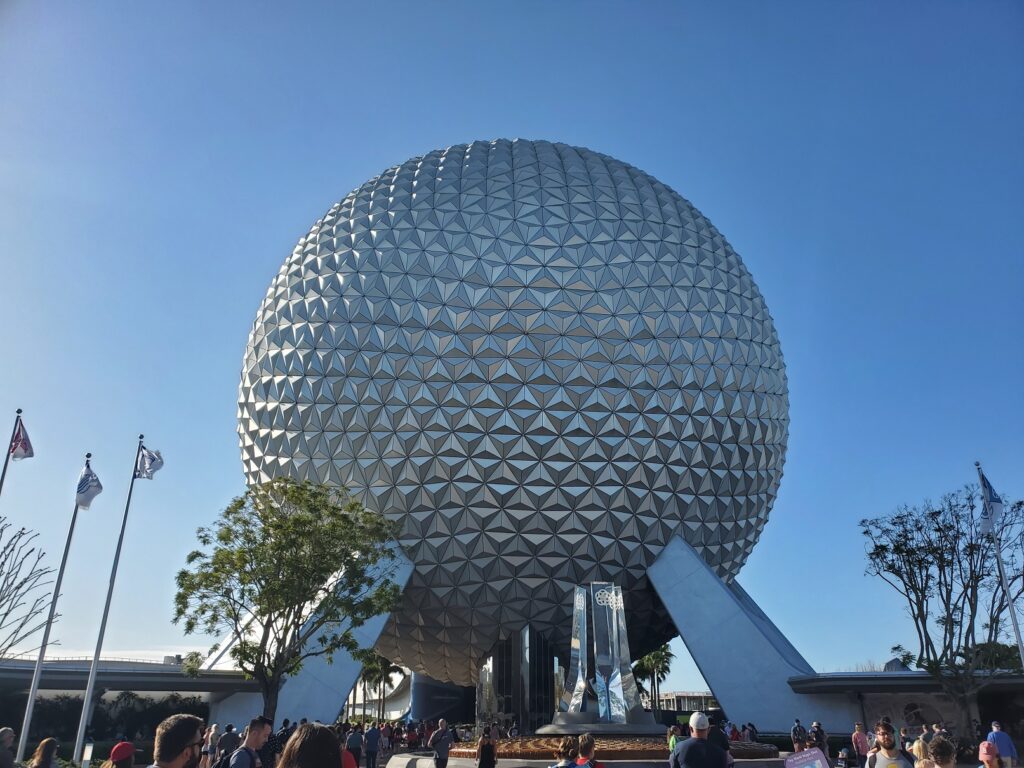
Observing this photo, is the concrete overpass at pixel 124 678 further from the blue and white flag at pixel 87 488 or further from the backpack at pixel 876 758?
the backpack at pixel 876 758

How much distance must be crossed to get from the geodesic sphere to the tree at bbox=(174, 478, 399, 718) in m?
3.34

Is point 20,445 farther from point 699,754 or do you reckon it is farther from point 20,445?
point 699,754

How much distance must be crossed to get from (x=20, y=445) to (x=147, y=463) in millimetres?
3679

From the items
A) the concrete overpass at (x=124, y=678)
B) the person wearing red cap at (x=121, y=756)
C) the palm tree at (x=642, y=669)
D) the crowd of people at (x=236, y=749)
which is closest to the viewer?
the crowd of people at (x=236, y=749)

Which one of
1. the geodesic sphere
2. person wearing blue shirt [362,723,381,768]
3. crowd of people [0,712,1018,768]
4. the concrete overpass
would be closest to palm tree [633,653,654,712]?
the geodesic sphere

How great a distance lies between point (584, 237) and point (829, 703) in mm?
15629

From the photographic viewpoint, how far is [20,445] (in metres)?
17.5

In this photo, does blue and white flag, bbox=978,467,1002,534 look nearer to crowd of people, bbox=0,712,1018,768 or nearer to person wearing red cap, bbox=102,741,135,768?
crowd of people, bbox=0,712,1018,768

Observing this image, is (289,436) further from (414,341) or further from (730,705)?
(730,705)

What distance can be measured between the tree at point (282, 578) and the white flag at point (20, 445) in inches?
182

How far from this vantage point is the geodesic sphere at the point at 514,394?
80.6ft

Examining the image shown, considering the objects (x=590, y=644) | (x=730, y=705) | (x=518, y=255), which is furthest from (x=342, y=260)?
(x=730, y=705)

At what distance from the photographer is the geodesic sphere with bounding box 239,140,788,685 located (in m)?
24.6

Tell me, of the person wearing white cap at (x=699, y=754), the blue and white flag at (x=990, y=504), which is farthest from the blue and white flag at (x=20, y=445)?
the blue and white flag at (x=990, y=504)
